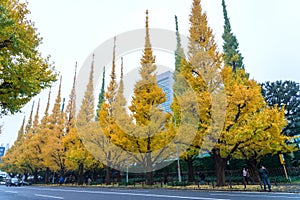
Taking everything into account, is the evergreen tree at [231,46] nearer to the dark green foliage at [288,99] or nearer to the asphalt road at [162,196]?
the dark green foliage at [288,99]

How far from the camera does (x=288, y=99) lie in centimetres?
1948

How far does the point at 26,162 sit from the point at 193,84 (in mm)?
28751

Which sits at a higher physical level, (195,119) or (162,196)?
(195,119)

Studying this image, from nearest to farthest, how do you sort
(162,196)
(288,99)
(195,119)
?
1. (162,196)
2. (195,119)
3. (288,99)

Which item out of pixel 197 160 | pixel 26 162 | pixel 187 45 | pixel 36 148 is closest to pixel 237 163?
pixel 197 160

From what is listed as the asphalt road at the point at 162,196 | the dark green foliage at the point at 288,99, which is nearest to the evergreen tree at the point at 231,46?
the dark green foliage at the point at 288,99

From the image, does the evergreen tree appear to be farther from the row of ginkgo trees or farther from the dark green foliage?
the dark green foliage

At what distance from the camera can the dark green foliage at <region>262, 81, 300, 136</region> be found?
61.2 ft

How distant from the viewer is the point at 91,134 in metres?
21.0

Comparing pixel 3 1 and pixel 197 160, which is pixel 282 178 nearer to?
pixel 197 160

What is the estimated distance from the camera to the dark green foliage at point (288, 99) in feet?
61.2

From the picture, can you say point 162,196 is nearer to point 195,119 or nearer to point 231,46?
point 195,119

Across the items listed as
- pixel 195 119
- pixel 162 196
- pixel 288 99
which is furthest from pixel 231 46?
pixel 162 196

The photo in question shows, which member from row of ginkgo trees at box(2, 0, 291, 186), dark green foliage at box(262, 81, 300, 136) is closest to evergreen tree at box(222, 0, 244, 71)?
row of ginkgo trees at box(2, 0, 291, 186)
